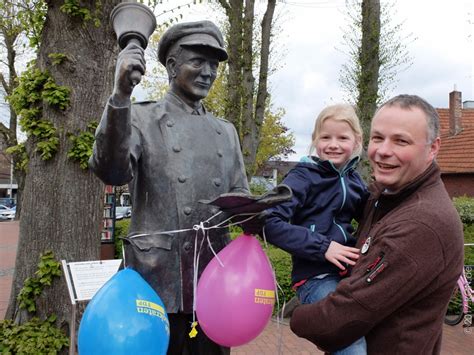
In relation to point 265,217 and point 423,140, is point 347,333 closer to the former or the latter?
point 265,217

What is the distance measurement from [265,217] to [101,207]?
12.2 feet

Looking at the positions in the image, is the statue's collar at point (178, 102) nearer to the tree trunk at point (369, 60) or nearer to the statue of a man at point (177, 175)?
the statue of a man at point (177, 175)

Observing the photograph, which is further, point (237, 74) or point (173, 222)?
point (237, 74)

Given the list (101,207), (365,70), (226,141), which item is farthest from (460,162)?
(226,141)

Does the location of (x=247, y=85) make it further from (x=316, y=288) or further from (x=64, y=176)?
(x=316, y=288)

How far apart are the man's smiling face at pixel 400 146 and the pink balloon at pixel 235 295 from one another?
0.63 meters

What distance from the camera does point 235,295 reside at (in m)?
1.89

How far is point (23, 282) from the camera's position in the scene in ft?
16.9

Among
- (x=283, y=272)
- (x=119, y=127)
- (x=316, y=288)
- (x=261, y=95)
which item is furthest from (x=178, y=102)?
(x=261, y=95)

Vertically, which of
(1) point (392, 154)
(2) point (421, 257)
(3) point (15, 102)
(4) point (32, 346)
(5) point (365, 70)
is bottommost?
(4) point (32, 346)

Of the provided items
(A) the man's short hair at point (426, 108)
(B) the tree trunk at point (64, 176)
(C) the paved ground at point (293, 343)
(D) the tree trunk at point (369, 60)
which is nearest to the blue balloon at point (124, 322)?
(A) the man's short hair at point (426, 108)

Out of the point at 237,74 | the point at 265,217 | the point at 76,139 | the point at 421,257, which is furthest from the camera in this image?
the point at 237,74

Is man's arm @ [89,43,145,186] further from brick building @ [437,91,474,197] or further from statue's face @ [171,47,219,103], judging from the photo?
brick building @ [437,91,474,197]

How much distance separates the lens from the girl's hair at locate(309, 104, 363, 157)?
7.56 ft
